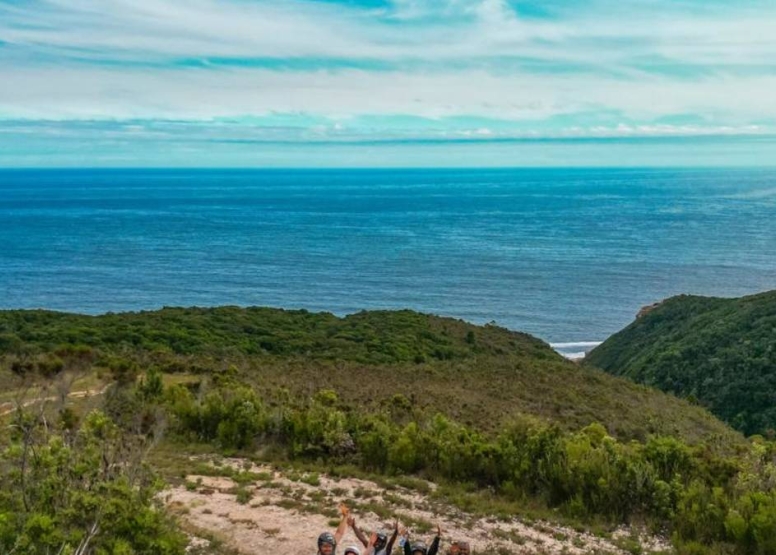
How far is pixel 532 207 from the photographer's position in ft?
518

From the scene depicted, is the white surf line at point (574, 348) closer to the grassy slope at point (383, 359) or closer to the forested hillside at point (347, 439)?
the grassy slope at point (383, 359)

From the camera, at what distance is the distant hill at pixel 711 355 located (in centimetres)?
3219

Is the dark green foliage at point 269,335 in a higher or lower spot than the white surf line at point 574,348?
higher

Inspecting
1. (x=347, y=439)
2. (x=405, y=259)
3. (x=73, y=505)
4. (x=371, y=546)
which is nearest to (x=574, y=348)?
(x=405, y=259)

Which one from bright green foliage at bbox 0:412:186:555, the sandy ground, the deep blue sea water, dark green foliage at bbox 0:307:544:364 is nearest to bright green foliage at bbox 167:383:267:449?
the sandy ground

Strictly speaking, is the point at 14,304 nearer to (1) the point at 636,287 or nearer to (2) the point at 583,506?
(1) the point at 636,287

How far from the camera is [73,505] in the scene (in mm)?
6109

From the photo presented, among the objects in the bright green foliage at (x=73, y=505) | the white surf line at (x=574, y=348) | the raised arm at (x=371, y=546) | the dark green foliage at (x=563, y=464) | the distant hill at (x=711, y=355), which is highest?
the bright green foliage at (x=73, y=505)

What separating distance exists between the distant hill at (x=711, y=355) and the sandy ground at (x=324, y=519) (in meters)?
23.1

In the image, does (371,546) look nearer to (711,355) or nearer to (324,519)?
(324,519)

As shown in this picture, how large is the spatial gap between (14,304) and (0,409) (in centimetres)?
5271

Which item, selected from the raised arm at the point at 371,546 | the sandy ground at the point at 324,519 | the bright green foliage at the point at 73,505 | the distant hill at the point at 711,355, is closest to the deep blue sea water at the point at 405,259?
the distant hill at the point at 711,355

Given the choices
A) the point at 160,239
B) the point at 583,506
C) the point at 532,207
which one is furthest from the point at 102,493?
the point at 532,207

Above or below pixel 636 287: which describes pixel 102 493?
above
